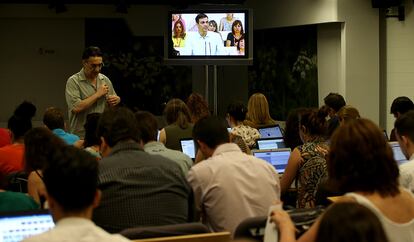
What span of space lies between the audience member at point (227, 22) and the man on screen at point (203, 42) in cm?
15

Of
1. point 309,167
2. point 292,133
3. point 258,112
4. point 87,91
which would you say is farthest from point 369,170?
point 258,112

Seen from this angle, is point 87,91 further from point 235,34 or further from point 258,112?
point 235,34

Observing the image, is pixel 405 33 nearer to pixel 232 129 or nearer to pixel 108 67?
pixel 232 129

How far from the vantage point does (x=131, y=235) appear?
2.85 meters

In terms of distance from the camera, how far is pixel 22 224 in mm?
2898

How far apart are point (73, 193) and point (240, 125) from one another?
494 centimetres

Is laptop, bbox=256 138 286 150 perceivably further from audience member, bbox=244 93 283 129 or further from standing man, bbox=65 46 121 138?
standing man, bbox=65 46 121 138

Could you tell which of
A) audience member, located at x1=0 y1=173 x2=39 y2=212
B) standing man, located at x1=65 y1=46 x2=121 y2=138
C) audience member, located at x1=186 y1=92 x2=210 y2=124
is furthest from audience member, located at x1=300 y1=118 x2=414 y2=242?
audience member, located at x1=186 y1=92 x2=210 y2=124

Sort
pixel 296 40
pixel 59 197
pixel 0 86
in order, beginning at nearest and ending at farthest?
pixel 59 197
pixel 296 40
pixel 0 86

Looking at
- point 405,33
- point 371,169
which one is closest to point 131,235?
point 371,169

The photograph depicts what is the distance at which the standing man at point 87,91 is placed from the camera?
6770 millimetres

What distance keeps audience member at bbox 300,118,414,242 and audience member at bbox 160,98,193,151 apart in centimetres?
362

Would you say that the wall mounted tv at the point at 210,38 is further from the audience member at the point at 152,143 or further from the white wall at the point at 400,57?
the audience member at the point at 152,143

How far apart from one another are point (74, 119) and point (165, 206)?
366 cm
